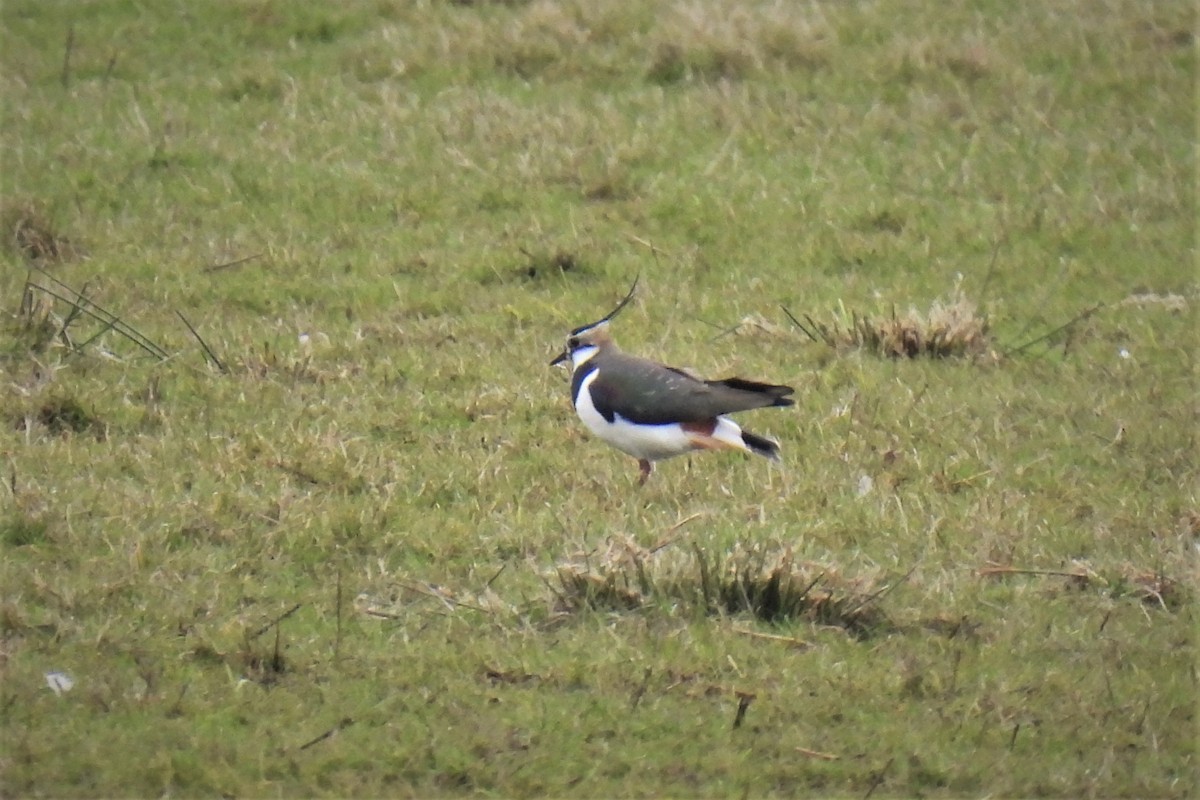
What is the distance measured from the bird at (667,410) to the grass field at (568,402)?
17cm

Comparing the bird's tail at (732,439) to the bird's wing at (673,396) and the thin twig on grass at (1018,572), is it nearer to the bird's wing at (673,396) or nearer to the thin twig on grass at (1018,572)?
the bird's wing at (673,396)

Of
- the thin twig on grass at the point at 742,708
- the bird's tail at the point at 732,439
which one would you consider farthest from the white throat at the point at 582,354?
the thin twig on grass at the point at 742,708

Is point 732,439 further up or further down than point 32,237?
further up

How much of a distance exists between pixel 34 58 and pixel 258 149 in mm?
2200

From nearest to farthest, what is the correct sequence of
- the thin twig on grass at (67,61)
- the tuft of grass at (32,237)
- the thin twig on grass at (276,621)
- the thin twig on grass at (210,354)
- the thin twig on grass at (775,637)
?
1. the thin twig on grass at (276,621)
2. the thin twig on grass at (775,637)
3. the thin twig on grass at (210,354)
4. the tuft of grass at (32,237)
5. the thin twig on grass at (67,61)

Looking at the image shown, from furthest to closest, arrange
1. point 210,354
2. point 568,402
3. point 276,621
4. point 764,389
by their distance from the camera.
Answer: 1. point 210,354
2. point 568,402
3. point 764,389
4. point 276,621

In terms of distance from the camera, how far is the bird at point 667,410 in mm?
6633

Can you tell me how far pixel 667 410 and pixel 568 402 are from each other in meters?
0.99

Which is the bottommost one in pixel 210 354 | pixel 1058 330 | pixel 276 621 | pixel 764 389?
pixel 1058 330

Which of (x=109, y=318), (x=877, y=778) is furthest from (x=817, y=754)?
(x=109, y=318)

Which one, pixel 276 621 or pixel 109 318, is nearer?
pixel 276 621

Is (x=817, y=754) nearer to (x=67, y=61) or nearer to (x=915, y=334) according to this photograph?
(x=915, y=334)

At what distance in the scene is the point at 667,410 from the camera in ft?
22.0

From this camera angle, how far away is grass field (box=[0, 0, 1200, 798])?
4.98m
